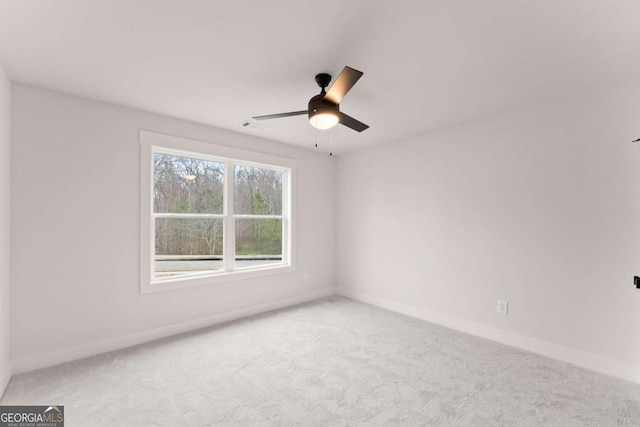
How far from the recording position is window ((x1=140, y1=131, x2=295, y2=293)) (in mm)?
3262

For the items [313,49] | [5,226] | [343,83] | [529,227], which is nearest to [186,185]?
[5,226]

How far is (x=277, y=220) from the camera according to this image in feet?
14.9

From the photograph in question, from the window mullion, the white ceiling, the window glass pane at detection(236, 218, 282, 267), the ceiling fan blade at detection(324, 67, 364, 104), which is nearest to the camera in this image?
the white ceiling

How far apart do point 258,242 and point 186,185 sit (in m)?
1.29

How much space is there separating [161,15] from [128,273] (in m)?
2.47

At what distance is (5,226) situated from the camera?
229 cm

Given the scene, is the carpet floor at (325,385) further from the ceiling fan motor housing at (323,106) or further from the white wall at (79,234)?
the ceiling fan motor housing at (323,106)

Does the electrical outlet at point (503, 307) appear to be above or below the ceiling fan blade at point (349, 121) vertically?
below

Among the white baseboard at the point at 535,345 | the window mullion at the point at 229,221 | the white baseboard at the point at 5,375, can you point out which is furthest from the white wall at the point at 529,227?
the white baseboard at the point at 5,375

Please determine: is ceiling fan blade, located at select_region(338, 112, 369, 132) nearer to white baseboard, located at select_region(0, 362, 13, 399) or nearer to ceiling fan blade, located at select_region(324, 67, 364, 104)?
ceiling fan blade, located at select_region(324, 67, 364, 104)

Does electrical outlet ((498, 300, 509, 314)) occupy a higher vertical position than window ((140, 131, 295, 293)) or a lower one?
lower

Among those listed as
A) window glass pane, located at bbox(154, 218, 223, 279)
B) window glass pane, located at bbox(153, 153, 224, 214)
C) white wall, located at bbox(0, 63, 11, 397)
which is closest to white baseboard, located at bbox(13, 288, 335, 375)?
white wall, located at bbox(0, 63, 11, 397)

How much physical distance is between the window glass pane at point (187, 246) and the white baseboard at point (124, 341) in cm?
59

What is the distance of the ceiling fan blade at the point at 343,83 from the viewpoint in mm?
1834
